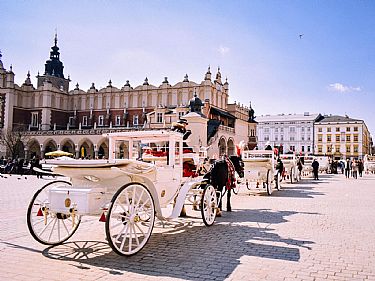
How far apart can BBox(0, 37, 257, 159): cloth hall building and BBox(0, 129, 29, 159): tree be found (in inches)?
11.3

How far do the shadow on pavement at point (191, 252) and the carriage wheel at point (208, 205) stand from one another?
0.67ft

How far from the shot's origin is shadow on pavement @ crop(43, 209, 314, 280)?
482 centimetres

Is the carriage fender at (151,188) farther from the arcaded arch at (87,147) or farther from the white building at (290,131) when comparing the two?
the white building at (290,131)

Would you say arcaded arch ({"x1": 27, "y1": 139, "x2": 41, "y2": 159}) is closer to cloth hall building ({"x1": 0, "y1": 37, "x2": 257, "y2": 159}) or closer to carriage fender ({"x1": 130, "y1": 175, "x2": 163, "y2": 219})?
cloth hall building ({"x1": 0, "y1": 37, "x2": 257, "y2": 159})

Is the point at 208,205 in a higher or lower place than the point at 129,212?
lower

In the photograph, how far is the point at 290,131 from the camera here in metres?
96.2

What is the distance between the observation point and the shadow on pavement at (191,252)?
190 inches

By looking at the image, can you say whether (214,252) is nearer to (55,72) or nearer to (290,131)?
(55,72)

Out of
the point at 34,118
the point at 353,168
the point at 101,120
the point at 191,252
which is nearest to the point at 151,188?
the point at 191,252

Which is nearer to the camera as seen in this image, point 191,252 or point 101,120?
point 191,252

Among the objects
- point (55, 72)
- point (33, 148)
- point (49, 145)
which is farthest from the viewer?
point (55, 72)

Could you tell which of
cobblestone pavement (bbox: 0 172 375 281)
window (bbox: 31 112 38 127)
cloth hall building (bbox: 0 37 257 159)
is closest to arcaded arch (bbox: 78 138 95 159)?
cloth hall building (bbox: 0 37 257 159)

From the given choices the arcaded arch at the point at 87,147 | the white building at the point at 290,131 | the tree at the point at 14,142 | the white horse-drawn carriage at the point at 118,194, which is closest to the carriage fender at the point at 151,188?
the white horse-drawn carriage at the point at 118,194

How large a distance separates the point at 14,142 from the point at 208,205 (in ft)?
152
